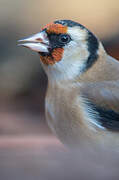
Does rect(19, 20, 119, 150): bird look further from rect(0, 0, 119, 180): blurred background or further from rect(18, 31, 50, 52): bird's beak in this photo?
rect(0, 0, 119, 180): blurred background

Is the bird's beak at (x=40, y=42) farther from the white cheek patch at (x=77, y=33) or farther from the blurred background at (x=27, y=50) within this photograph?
the blurred background at (x=27, y=50)

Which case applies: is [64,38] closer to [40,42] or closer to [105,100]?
[40,42]

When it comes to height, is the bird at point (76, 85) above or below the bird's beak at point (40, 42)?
below

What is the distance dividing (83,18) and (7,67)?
3.47 ft

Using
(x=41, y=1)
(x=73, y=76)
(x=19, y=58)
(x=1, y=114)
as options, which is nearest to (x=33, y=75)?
(x=19, y=58)

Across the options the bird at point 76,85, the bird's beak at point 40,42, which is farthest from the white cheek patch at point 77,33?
the bird's beak at point 40,42

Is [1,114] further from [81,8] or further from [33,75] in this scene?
[81,8]

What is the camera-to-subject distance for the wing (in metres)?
1.53

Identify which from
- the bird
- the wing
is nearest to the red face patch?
the bird

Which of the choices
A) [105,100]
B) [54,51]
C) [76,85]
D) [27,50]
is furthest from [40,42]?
[27,50]

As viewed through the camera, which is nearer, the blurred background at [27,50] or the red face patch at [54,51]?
the red face patch at [54,51]

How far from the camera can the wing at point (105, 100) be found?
5.00 feet

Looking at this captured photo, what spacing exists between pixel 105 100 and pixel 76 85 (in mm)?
138

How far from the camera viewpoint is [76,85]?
1.57 m
